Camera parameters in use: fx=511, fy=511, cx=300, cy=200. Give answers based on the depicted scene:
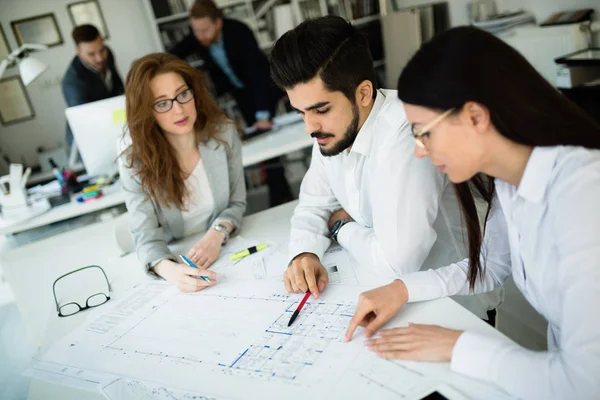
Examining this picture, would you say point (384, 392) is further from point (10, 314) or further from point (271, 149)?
point (271, 149)

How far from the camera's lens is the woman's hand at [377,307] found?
1.02 m

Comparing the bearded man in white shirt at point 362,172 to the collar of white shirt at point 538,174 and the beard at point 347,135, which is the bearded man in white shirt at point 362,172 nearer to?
the beard at point 347,135

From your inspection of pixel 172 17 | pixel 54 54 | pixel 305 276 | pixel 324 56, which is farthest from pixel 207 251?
pixel 54 54

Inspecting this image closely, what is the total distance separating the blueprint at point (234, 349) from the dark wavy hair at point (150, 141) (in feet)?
1.62

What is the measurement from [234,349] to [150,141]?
1011mm

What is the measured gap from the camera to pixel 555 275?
0.87m

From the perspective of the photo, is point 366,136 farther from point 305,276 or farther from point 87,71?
point 87,71

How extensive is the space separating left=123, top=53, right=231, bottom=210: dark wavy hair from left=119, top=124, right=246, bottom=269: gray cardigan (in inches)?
1.6

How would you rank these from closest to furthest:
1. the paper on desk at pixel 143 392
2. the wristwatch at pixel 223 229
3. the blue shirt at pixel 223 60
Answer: the paper on desk at pixel 143 392 → the wristwatch at pixel 223 229 → the blue shirt at pixel 223 60

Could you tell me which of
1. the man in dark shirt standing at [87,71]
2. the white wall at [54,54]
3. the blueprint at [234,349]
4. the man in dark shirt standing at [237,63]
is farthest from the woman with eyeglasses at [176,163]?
the white wall at [54,54]

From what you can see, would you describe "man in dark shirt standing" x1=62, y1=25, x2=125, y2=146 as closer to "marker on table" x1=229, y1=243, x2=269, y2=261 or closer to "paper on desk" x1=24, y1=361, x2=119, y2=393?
"marker on table" x1=229, y1=243, x2=269, y2=261

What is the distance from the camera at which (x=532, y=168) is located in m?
0.88

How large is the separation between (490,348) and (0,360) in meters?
1.79

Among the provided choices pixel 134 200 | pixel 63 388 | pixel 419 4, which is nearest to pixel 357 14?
pixel 419 4
